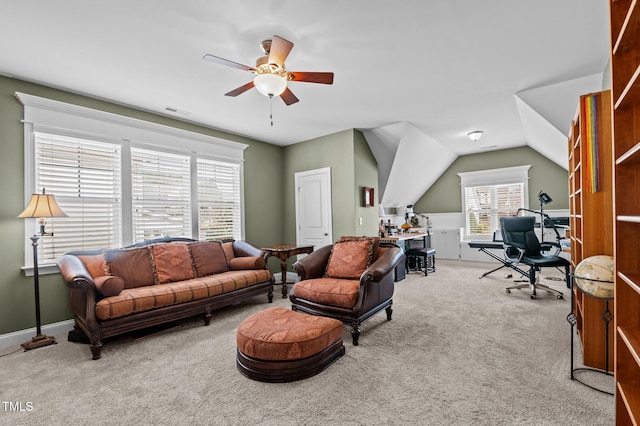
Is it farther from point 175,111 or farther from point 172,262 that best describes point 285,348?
point 175,111

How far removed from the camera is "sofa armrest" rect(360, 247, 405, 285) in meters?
2.73

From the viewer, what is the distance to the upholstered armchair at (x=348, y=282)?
274cm

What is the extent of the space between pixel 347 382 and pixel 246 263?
2.33 meters

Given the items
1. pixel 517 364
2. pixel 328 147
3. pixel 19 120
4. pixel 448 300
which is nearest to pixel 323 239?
pixel 328 147

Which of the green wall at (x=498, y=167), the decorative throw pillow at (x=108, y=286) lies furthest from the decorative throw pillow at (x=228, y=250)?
the green wall at (x=498, y=167)

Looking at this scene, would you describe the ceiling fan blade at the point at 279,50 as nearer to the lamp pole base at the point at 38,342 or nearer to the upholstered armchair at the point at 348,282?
the upholstered armchair at the point at 348,282

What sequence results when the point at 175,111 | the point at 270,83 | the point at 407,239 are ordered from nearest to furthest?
1. the point at 270,83
2. the point at 175,111
3. the point at 407,239

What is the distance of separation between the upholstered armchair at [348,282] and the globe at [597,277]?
1393mm

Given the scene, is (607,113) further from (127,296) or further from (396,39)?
(127,296)

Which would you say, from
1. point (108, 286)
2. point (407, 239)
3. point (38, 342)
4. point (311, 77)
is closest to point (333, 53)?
point (311, 77)

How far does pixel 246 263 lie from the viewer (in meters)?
4.01

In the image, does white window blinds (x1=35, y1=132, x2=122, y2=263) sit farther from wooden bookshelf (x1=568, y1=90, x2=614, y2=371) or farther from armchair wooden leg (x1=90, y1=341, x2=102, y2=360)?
wooden bookshelf (x1=568, y1=90, x2=614, y2=371)

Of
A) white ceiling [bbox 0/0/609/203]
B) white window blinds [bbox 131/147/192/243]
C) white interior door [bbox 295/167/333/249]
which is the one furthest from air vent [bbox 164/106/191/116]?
white interior door [bbox 295/167/333/249]

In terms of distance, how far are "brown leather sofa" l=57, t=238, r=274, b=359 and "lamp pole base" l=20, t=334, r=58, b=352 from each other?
156 millimetres
